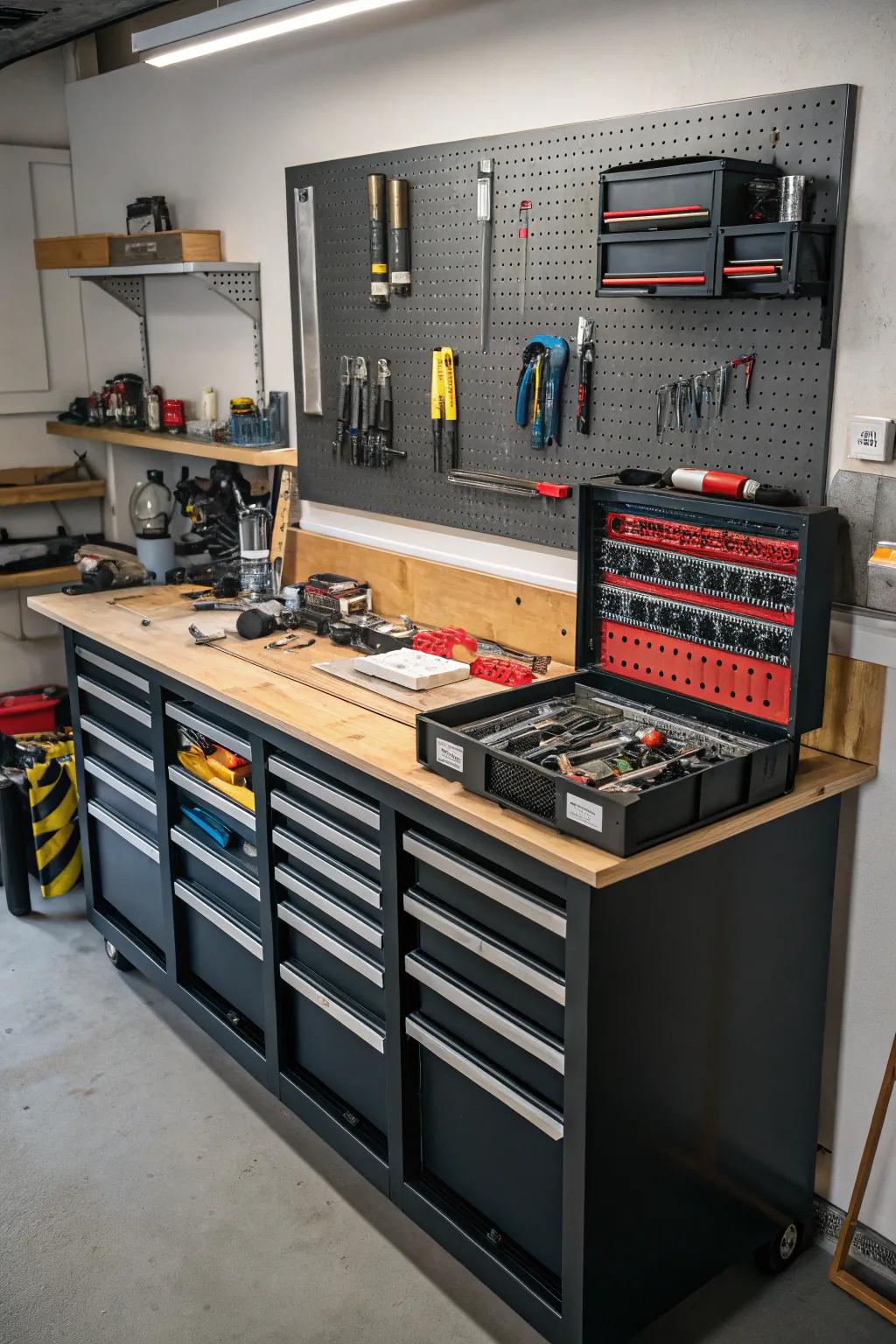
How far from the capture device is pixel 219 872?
270 cm

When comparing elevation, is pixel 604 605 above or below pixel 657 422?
below

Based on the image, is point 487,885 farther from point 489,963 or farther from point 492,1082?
point 492,1082

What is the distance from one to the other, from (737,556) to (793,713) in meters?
0.28

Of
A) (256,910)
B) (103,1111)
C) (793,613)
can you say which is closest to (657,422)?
(793,613)

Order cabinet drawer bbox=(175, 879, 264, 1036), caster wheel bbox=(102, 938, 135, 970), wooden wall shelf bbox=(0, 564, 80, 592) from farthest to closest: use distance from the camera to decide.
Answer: wooden wall shelf bbox=(0, 564, 80, 592)
caster wheel bbox=(102, 938, 135, 970)
cabinet drawer bbox=(175, 879, 264, 1036)

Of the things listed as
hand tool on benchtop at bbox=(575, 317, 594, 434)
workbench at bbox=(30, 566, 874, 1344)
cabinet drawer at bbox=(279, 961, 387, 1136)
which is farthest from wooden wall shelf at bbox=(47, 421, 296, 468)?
cabinet drawer at bbox=(279, 961, 387, 1136)

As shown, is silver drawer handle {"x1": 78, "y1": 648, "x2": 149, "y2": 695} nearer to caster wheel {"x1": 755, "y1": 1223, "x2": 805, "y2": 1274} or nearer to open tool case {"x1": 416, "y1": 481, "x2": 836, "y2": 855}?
open tool case {"x1": 416, "y1": 481, "x2": 836, "y2": 855}

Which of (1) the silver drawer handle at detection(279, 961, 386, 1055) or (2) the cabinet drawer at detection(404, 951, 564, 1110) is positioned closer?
(2) the cabinet drawer at detection(404, 951, 564, 1110)

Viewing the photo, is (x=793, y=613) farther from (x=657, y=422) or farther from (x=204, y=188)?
(x=204, y=188)

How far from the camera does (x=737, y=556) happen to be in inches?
79.1

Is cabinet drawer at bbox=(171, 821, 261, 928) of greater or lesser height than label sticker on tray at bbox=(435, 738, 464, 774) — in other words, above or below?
below

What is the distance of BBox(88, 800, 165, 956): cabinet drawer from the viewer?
3.05 metres

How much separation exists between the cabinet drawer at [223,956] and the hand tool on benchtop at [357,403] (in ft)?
3.86

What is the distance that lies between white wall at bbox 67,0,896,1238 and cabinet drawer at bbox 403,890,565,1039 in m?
0.64
